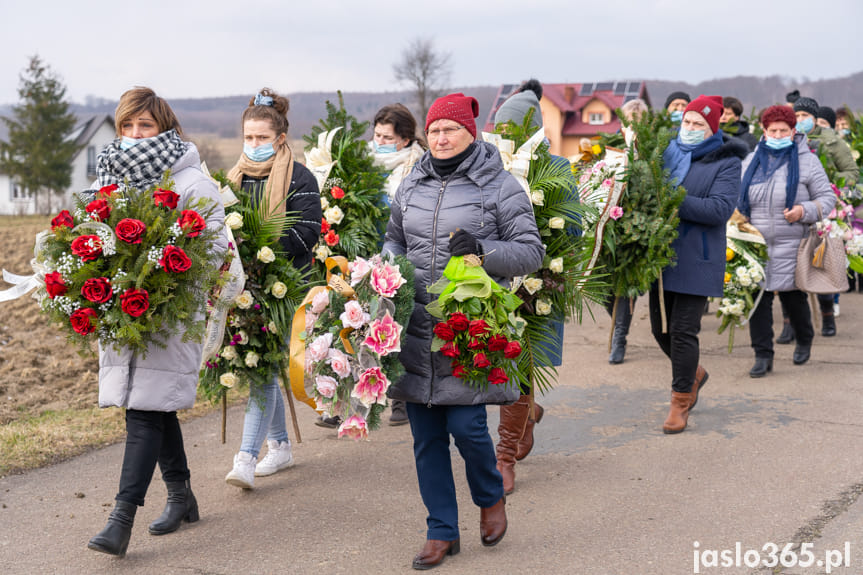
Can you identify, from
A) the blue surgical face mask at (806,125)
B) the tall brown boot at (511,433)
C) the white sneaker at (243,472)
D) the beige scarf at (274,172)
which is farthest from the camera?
the blue surgical face mask at (806,125)

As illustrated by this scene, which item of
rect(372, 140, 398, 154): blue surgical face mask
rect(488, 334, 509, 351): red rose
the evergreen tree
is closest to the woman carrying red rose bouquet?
rect(488, 334, 509, 351): red rose

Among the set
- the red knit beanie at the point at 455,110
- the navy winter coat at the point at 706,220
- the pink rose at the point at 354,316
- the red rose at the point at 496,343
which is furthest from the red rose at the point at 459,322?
the navy winter coat at the point at 706,220

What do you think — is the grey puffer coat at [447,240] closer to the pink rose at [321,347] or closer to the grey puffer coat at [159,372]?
the pink rose at [321,347]

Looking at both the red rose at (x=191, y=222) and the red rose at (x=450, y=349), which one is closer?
the red rose at (x=450, y=349)

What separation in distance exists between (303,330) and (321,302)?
27 cm

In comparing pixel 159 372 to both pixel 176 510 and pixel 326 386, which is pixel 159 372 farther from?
pixel 326 386

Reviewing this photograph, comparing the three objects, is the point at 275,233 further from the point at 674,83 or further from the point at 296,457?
the point at 674,83

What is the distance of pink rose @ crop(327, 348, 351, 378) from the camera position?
3.91 meters

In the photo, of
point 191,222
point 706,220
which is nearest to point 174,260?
point 191,222

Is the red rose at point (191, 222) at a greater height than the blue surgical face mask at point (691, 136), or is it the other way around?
the blue surgical face mask at point (691, 136)

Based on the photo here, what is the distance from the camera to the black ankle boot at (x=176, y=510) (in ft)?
15.2

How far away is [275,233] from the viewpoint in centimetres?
521

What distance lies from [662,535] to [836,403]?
10.6ft

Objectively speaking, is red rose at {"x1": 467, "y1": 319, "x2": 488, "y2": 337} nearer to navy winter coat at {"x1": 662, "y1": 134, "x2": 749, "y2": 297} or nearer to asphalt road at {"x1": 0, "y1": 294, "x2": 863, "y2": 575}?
asphalt road at {"x1": 0, "y1": 294, "x2": 863, "y2": 575}
